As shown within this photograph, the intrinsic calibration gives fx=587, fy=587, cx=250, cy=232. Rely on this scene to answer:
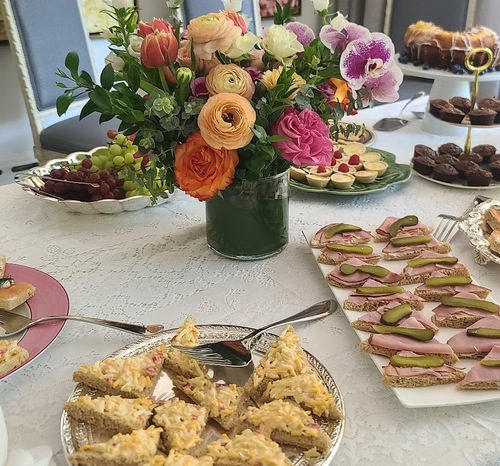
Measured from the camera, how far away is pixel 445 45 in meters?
2.05

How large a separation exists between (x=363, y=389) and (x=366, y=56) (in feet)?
1.76

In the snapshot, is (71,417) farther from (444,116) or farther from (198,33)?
(444,116)

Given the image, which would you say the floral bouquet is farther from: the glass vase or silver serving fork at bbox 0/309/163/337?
silver serving fork at bbox 0/309/163/337

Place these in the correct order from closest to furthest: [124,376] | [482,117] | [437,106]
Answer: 1. [124,376]
2. [482,117]
3. [437,106]

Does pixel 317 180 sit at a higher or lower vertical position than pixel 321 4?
lower

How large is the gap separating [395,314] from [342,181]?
0.58 metres

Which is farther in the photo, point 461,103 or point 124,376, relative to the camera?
point 461,103

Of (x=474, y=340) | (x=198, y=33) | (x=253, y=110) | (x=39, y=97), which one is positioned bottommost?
(x=39, y=97)

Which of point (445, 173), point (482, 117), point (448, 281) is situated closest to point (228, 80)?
point (448, 281)

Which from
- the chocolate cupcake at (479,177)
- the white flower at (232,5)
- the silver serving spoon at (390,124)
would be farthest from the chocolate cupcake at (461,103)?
the white flower at (232,5)

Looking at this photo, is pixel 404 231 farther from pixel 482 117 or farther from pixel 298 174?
pixel 482 117

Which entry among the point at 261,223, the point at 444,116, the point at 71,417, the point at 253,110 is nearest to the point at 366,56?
the point at 253,110

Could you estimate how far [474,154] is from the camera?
1.56 metres

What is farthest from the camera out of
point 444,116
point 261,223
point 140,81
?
point 444,116
